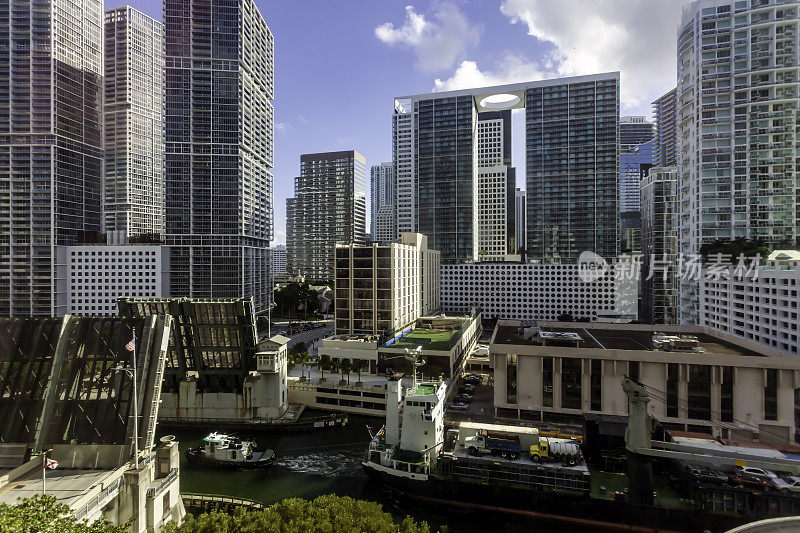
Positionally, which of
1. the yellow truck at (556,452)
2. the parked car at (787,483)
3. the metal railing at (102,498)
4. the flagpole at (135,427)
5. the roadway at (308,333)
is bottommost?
the roadway at (308,333)

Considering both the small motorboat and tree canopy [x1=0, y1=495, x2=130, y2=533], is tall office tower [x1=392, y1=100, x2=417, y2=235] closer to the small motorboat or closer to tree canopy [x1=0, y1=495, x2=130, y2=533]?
the small motorboat

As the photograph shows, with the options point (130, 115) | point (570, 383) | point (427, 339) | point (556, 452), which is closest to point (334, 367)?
point (427, 339)

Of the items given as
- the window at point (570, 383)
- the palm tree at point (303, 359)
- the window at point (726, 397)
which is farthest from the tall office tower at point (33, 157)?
the window at point (726, 397)

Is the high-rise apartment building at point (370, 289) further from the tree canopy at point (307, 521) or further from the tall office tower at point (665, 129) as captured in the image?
the tall office tower at point (665, 129)

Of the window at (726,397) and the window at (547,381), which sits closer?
the window at (726,397)

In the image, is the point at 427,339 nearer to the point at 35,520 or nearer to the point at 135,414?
the point at 135,414

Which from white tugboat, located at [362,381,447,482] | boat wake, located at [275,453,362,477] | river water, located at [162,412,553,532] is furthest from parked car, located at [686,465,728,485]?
boat wake, located at [275,453,362,477]
